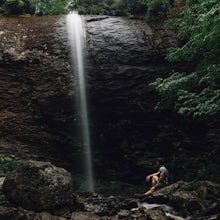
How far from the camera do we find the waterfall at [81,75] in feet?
45.3

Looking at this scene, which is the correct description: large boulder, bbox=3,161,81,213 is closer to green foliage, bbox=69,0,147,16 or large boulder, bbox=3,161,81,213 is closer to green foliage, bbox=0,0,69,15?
green foliage, bbox=69,0,147,16

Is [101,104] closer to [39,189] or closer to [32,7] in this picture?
[39,189]

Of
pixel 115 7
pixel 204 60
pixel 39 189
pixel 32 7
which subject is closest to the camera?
pixel 39 189

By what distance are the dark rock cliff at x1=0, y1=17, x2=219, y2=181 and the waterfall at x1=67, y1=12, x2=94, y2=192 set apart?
24 centimetres

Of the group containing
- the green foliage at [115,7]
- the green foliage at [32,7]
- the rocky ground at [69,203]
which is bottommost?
the rocky ground at [69,203]

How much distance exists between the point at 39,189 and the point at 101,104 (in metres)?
5.94

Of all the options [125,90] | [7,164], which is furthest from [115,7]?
[7,164]

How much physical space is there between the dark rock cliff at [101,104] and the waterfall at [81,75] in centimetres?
24

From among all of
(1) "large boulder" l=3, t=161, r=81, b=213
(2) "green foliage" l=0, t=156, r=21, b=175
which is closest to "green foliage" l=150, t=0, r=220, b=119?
(1) "large boulder" l=3, t=161, r=81, b=213

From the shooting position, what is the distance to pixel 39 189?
8766 millimetres

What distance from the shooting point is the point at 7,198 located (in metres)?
8.90

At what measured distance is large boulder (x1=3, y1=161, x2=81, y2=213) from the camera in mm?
8695

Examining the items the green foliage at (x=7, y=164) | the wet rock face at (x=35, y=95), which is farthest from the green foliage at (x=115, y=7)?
the green foliage at (x=7, y=164)

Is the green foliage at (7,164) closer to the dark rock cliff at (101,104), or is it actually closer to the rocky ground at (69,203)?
the dark rock cliff at (101,104)
